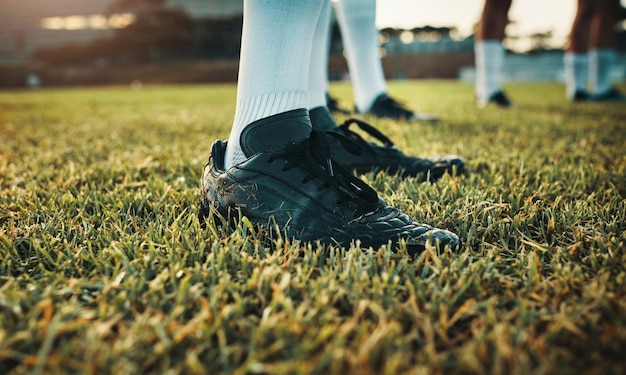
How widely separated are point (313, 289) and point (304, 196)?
23 cm

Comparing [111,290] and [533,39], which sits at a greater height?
[533,39]

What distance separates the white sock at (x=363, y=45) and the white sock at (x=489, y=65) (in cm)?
205

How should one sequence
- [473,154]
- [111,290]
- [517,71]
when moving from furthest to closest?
[517,71]
[473,154]
[111,290]

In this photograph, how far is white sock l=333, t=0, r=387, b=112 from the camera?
2.23 meters

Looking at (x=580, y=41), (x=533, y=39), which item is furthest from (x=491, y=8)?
(x=533, y=39)

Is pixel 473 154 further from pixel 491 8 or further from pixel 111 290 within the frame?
pixel 491 8

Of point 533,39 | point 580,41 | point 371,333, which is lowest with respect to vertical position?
point 371,333

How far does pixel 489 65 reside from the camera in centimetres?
391

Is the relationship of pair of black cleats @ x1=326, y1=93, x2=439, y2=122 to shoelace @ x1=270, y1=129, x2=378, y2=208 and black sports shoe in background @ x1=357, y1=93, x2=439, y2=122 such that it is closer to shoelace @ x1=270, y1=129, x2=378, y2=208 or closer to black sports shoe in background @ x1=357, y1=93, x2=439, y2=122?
black sports shoe in background @ x1=357, y1=93, x2=439, y2=122

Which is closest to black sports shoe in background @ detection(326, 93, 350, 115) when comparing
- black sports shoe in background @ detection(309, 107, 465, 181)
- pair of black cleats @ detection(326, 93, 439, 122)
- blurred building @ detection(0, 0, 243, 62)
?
pair of black cleats @ detection(326, 93, 439, 122)

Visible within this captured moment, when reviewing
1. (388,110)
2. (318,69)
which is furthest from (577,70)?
(318,69)

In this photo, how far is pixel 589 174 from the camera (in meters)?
1.29

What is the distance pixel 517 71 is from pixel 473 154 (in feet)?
99.4

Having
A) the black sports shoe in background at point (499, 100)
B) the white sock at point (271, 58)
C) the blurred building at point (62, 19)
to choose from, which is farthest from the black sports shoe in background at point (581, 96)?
the blurred building at point (62, 19)
